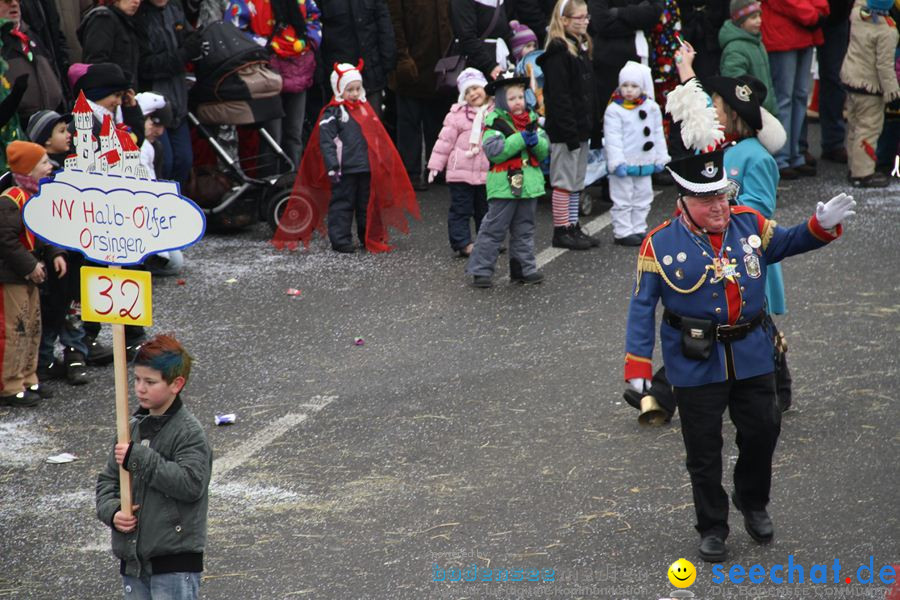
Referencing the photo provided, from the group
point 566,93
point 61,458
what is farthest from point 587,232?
point 61,458

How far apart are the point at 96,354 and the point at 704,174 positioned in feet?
15.4

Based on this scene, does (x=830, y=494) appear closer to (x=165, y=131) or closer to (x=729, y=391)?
(x=729, y=391)

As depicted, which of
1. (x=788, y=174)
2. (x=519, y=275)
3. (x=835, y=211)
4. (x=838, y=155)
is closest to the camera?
Result: (x=835, y=211)

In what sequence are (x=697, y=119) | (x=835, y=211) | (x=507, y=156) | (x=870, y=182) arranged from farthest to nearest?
(x=870, y=182) < (x=507, y=156) < (x=697, y=119) < (x=835, y=211)

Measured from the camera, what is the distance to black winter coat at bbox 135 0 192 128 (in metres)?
11.3

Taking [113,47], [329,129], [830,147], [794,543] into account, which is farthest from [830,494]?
[830,147]

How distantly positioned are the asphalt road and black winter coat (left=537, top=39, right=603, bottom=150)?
1.07 m

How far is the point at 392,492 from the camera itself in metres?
6.94

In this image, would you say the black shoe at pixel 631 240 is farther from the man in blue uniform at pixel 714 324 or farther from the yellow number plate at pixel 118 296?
the yellow number plate at pixel 118 296

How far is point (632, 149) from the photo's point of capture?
38.0 ft

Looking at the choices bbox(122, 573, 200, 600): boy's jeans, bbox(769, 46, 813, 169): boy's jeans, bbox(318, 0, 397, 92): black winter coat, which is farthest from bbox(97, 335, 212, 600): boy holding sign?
bbox(769, 46, 813, 169): boy's jeans

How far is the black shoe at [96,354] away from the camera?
29.6ft

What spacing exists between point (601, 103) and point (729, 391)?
715 centimetres

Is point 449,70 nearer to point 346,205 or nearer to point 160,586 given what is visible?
point 346,205
